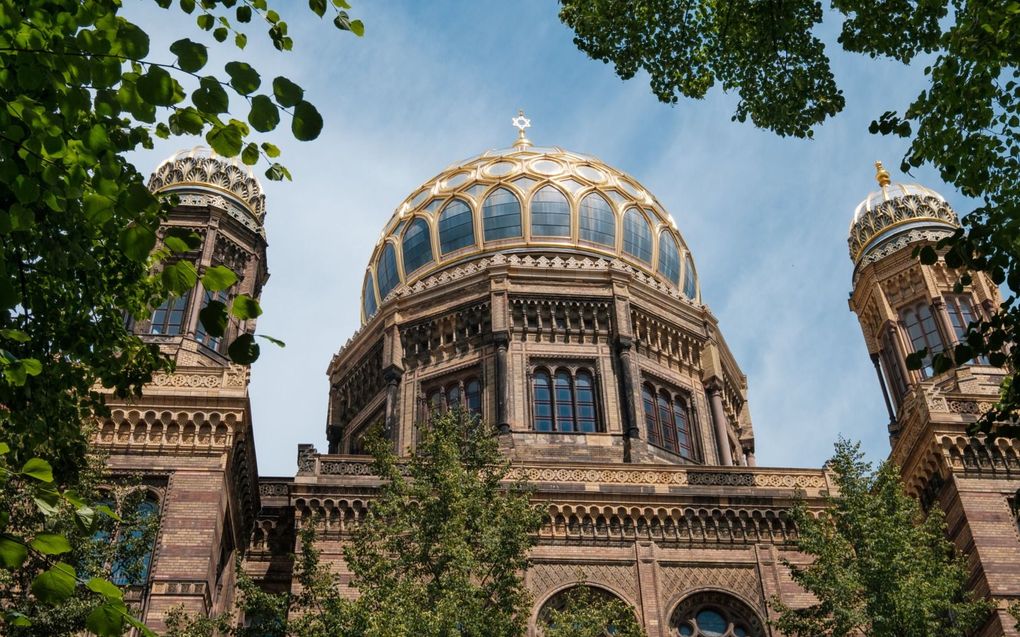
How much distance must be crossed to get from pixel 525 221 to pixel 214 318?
26.8 metres

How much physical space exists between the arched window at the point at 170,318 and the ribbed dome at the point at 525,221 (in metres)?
8.37

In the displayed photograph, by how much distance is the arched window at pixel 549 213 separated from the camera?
109ft

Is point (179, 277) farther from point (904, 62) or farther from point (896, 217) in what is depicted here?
point (896, 217)

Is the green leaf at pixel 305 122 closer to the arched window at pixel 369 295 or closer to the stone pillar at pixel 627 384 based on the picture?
Result: the stone pillar at pixel 627 384

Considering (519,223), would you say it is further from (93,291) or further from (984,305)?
(93,291)

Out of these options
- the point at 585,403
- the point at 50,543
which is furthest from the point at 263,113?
the point at 585,403

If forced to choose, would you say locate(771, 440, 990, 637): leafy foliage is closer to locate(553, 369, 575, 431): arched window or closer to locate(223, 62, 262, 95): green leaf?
locate(553, 369, 575, 431): arched window

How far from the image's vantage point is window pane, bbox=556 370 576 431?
28.2 metres

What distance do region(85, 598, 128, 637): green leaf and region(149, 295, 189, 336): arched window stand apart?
2113cm

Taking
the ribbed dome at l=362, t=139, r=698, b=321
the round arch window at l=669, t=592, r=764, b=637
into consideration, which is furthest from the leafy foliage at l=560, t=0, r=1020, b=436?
the ribbed dome at l=362, t=139, r=698, b=321

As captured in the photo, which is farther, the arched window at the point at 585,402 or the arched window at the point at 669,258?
the arched window at the point at 669,258

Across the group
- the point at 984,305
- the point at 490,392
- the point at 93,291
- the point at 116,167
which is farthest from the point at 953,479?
the point at 116,167

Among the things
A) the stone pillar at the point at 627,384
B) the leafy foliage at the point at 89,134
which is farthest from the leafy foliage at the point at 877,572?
the leafy foliage at the point at 89,134

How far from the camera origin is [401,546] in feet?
52.8
